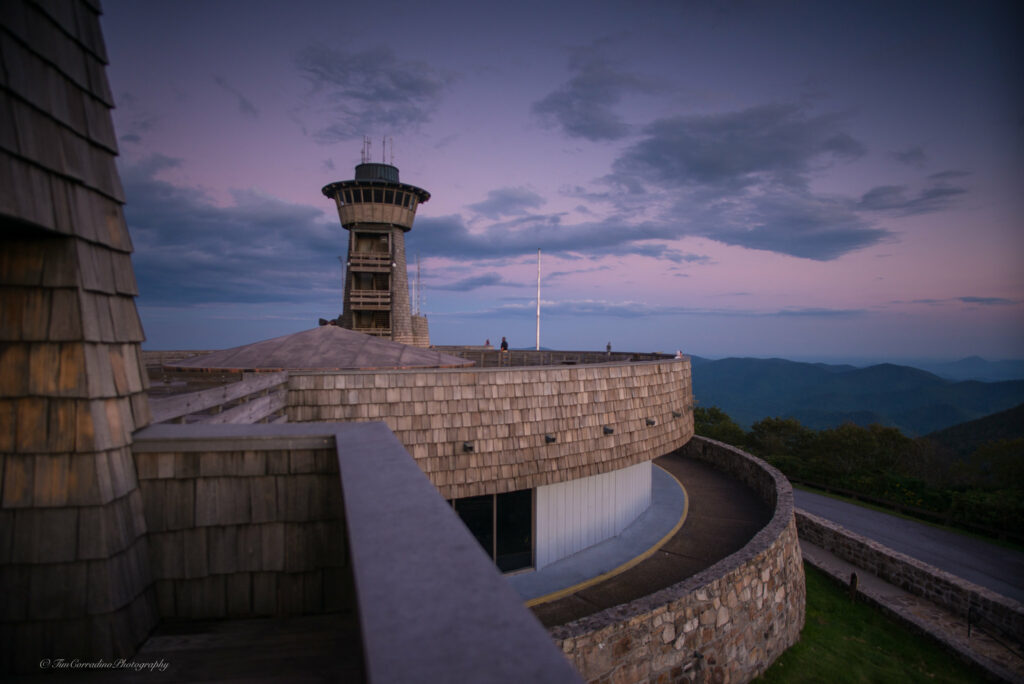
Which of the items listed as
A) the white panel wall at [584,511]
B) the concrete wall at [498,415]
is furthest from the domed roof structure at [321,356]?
the white panel wall at [584,511]

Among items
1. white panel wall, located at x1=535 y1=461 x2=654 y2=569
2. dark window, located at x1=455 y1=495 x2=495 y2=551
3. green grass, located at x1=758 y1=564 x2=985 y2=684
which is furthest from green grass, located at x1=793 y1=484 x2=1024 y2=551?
dark window, located at x1=455 y1=495 x2=495 y2=551

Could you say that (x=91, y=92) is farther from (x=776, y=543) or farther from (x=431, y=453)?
(x=776, y=543)

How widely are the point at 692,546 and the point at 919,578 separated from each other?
21.8 feet

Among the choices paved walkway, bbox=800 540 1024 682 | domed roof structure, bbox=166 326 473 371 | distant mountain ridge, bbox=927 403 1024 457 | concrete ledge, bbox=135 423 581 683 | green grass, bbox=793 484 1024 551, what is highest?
domed roof structure, bbox=166 326 473 371

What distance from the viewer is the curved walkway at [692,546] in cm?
934

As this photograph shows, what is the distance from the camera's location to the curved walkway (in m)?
9.34

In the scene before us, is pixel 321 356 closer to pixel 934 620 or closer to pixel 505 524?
pixel 505 524

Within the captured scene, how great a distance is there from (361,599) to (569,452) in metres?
9.20

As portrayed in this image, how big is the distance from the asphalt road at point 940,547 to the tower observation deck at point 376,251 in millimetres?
21950

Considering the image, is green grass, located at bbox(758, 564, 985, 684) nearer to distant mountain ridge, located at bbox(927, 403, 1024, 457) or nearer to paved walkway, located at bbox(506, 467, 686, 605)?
paved walkway, located at bbox(506, 467, 686, 605)

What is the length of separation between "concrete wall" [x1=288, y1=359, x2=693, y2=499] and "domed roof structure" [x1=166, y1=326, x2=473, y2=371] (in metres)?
1.96

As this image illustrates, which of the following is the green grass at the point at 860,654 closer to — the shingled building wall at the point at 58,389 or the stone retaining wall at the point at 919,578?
the stone retaining wall at the point at 919,578

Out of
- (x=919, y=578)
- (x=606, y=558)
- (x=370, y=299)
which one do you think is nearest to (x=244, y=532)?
(x=606, y=558)

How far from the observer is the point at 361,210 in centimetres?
2533
